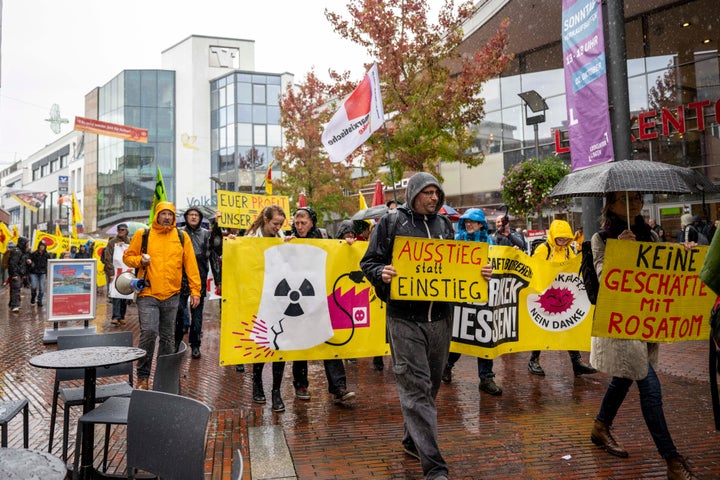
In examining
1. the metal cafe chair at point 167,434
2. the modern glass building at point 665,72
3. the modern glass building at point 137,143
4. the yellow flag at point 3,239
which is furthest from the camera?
the modern glass building at point 137,143

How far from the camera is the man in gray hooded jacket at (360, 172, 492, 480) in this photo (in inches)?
146

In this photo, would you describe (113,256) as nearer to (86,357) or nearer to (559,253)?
(86,357)

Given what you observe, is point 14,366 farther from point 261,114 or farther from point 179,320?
Answer: point 261,114

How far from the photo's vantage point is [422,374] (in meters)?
3.82

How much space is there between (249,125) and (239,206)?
38.4 metres

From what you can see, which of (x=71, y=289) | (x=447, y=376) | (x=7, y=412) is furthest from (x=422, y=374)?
(x=71, y=289)

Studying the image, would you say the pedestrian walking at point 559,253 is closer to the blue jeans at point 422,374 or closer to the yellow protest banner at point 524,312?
the yellow protest banner at point 524,312

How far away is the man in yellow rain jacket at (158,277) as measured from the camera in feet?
19.8

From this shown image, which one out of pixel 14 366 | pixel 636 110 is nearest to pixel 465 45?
pixel 636 110

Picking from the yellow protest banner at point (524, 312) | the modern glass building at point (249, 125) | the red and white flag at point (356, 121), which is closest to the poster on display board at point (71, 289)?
the red and white flag at point (356, 121)

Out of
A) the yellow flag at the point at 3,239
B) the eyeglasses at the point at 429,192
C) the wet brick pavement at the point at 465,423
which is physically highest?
the yellow flag at the point at 3,239

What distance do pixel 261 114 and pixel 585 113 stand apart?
146 feet

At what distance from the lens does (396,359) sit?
3902 mm

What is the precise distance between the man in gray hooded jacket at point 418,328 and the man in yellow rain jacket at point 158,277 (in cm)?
285
